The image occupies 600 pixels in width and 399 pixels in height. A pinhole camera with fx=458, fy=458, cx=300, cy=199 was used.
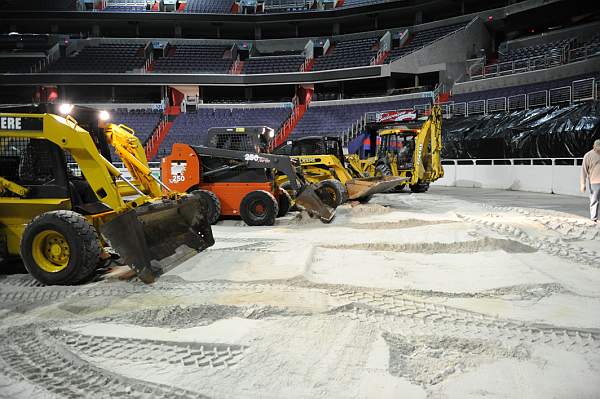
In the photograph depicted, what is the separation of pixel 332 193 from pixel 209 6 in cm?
3235

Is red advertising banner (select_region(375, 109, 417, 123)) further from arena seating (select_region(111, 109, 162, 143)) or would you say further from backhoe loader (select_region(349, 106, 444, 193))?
arena seating (select_region(111, 109, 162, 143))

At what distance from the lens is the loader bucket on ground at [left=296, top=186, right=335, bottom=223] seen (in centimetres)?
881

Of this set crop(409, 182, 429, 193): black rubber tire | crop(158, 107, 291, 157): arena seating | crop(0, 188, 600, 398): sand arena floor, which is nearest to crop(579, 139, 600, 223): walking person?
crop(0, 188, 600, 398): sand arena floor

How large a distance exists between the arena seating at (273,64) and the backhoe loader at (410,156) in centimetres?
1875

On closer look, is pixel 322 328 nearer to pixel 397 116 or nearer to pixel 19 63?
pixel 397 116

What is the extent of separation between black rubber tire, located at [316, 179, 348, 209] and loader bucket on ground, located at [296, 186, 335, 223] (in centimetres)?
129

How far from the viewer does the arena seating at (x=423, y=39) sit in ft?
103

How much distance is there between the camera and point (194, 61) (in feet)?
114

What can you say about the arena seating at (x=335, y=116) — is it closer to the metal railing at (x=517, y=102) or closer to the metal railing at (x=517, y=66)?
the metal railing at (x=517, y=66)

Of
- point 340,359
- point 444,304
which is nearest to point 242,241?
point 444,304

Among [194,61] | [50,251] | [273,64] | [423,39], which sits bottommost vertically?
[50,251]

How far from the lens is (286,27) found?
1494 inches

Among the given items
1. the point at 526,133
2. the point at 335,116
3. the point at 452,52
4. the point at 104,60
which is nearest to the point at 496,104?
the point at 526,133

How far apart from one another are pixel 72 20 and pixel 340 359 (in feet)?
131
